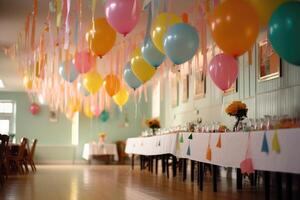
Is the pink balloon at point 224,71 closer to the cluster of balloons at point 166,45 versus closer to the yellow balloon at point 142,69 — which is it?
the cluster of balloons at point 166,45

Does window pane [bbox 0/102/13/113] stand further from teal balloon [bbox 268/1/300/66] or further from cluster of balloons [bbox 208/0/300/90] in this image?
teal balloon [bbox 268/1/300/66]

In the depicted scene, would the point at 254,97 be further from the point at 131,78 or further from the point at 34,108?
the point at 34,108

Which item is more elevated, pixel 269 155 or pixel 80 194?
pixel 269 155

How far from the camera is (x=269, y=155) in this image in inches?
170

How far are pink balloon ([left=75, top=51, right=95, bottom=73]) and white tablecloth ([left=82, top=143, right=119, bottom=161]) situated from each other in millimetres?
8669

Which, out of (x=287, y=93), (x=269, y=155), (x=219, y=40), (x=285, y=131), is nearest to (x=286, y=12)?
(x=219, y=40)

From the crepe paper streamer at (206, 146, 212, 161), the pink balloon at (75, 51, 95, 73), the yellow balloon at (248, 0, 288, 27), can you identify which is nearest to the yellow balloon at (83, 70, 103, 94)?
the pink balloon at (75, 51, 95, 73)

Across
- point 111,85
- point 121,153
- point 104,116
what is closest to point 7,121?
point 104,116

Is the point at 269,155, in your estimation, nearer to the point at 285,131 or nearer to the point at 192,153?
the point at 285,131

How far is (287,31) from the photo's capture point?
3.62 meters

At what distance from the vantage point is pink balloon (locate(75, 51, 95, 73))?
7.54 meters

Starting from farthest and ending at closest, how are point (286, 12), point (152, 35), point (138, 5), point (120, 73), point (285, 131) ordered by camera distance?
1. point (120, 73)
2. point (152, 35)
3. point (138, 5)
4. point (285, 131)
5. point (286, 12)

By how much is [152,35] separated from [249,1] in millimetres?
1582

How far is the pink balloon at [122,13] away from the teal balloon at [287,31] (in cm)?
177
